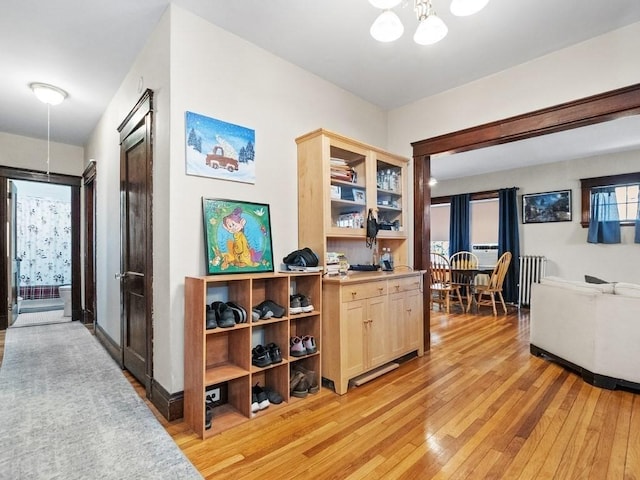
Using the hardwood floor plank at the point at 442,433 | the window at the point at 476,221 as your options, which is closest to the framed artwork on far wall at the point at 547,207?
the window at the point at 476,221

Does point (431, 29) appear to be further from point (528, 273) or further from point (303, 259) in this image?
point (528, 273)

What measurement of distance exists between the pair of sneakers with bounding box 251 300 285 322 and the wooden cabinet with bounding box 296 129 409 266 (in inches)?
22.9

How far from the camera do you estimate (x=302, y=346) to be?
2416 mm

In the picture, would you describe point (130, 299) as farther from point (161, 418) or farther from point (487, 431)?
point (487, 431)

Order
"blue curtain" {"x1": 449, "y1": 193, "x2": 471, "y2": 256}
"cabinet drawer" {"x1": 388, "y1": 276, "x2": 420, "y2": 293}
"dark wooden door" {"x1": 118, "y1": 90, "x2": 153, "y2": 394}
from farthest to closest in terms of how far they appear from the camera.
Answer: "blue curtain" {"x1": 449, "y1": 193, "x2": 471, "y2": 256}
"cabinet drawer" {"x1": 388, "y1": 276, "x2": 420, "y2": 293}
"dark wooden door" {"x1": 118, "y1": 90, "x2": 153, "y2": 394}

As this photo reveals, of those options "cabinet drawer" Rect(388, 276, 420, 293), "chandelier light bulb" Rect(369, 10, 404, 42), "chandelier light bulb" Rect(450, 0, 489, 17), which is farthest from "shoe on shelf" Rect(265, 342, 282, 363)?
"chandelier light bulb" Rect(450, 0, 489, 17)

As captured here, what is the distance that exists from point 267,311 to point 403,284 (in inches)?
54.2

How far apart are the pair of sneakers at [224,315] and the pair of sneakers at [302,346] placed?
0.51m

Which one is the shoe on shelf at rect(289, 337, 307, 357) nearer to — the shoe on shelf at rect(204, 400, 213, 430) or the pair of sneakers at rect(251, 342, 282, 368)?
the pair of sneakers at rect(251, 342, 282, 368)

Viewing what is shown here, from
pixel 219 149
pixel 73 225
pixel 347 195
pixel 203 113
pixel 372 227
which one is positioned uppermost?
pixel 203 113

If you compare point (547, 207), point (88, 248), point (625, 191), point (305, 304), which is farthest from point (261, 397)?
point (625, 191)

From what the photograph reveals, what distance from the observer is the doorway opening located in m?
6.15

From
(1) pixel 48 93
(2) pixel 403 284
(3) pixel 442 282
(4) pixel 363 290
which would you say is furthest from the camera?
(3) pixel 442 282

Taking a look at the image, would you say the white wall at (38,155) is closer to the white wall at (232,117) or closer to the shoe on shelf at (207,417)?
the white wall at (232,117)
